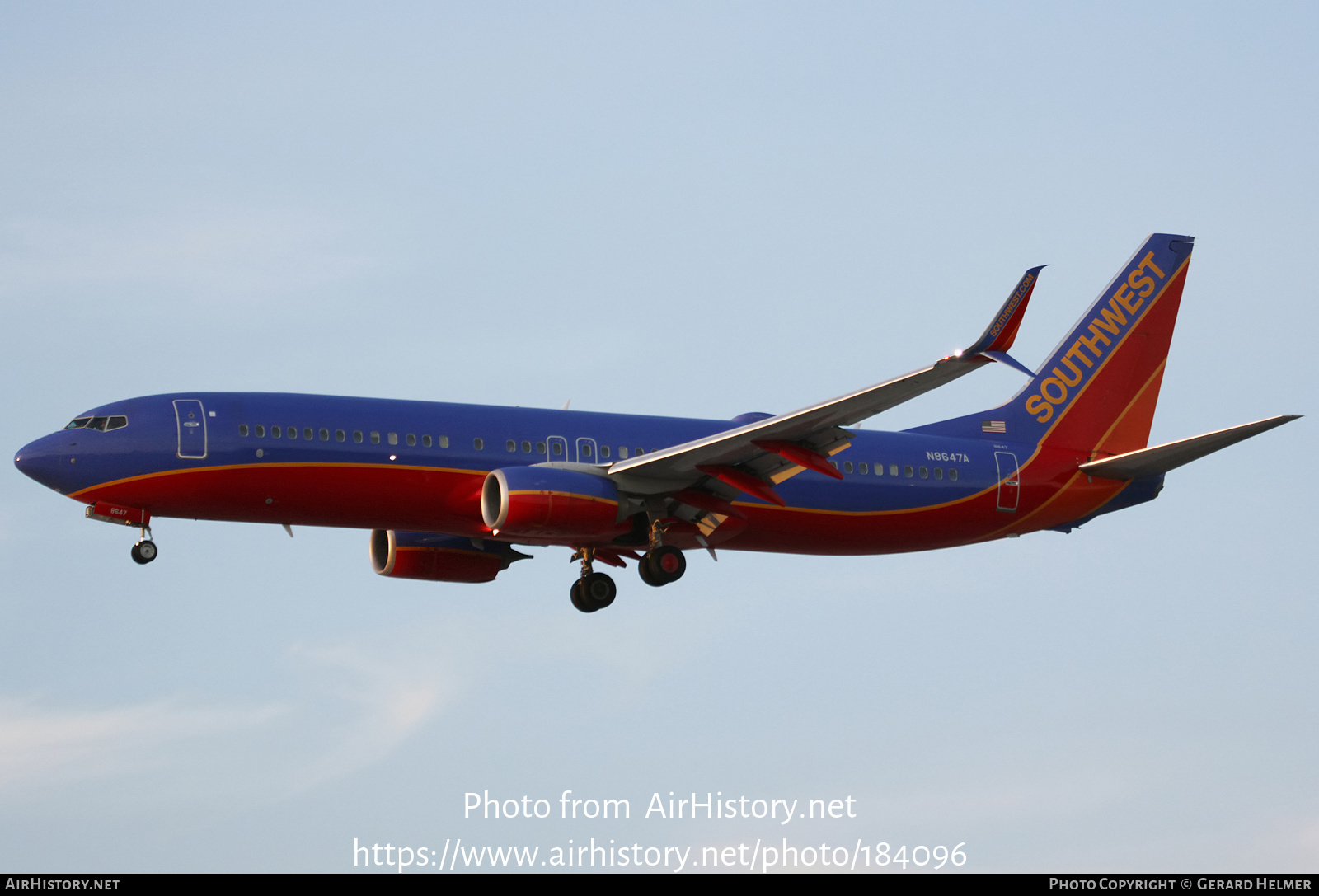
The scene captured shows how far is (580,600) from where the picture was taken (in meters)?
44.8

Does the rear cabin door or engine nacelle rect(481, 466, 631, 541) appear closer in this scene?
engine nacelle rect(481, 466, 631, 541)

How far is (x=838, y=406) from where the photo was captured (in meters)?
36.8

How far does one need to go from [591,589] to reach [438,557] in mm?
4445

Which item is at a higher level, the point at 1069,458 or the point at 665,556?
the point at 1069,458

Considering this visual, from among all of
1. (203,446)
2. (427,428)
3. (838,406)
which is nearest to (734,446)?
(838,406)

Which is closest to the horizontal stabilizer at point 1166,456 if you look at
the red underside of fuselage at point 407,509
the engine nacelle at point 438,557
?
the red underside of fuselage at point 407,509

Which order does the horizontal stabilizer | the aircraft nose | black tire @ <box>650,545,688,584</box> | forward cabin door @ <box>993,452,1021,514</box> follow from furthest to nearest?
forward cabin door @ <box>993,452,1021,514</box>, black tire @ <box>650,545,688,584</box>, the horizontal stabilizer, the aircraft nose

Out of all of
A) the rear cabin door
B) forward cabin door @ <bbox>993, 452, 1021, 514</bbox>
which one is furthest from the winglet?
forward cabin door @ <bbox>993, 452, 1021, 514</bbox>

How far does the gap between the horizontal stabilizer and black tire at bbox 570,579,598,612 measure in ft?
45.4

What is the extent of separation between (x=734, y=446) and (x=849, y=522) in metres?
6.09

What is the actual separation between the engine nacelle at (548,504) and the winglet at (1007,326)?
11.1m

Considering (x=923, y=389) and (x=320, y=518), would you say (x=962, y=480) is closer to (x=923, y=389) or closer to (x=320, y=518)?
(x=923, y=389)

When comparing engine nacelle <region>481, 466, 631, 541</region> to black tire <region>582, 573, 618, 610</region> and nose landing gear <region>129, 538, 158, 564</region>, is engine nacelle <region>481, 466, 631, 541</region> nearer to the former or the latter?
black tire <region>582, 573, 618, 610</region>

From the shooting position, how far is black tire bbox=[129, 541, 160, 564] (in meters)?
39.9
